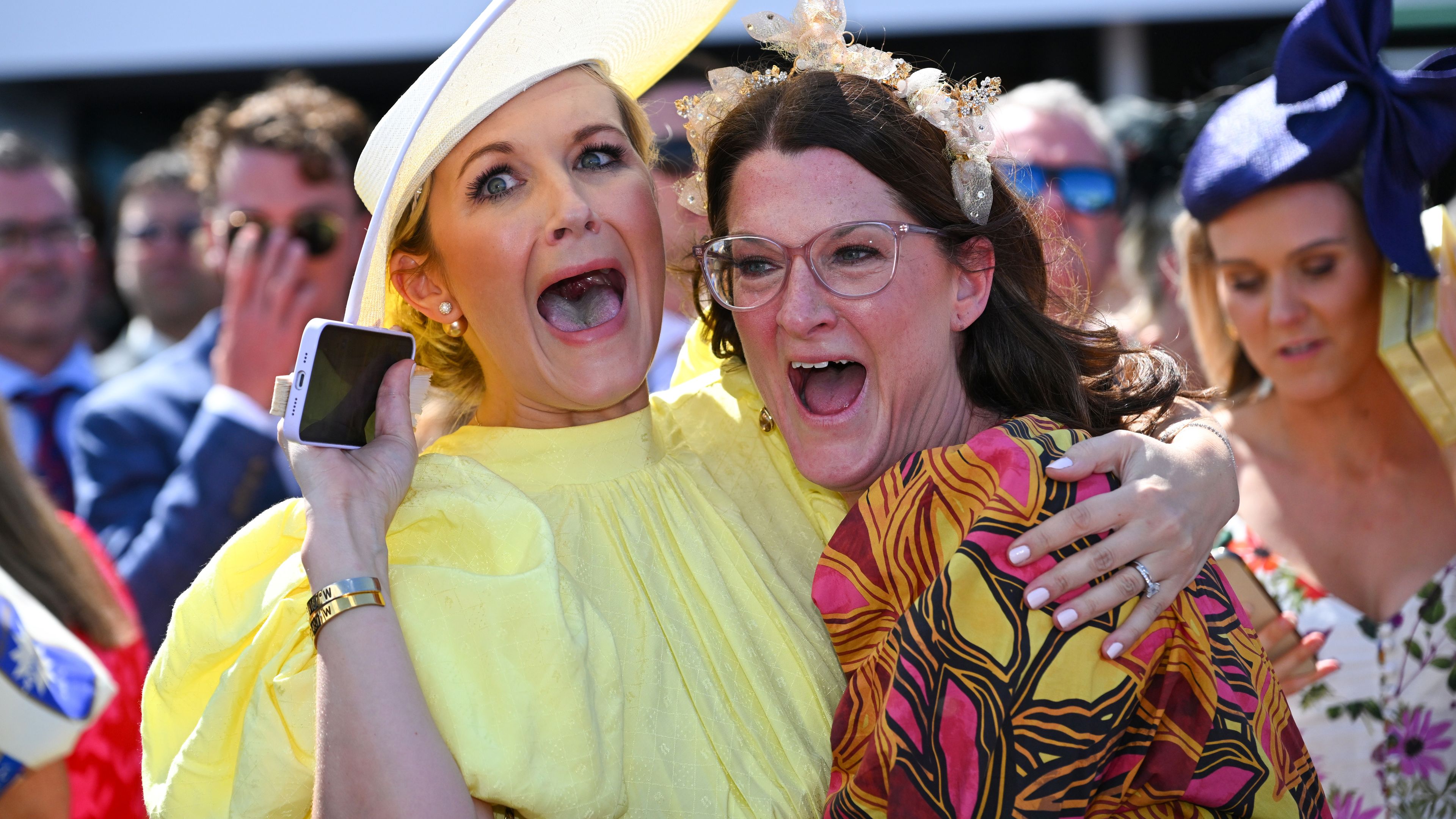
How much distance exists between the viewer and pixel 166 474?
14.0ft

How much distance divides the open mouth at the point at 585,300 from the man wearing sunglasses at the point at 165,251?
421 centimetres

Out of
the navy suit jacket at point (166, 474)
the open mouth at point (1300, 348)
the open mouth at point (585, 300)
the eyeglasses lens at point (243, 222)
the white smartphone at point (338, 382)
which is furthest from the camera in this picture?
the eyeglasses lens at point (243, 222)

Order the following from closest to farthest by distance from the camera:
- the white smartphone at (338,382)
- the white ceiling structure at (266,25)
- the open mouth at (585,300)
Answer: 1. the white smartphone at (338,382)
2. the open mouth at (585,300)
3. the white ceiling structure at (266,25)

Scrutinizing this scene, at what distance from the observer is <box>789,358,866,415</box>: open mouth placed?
237 centimetres

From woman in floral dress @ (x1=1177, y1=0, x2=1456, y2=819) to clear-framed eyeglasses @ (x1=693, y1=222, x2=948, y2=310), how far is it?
1.34 m

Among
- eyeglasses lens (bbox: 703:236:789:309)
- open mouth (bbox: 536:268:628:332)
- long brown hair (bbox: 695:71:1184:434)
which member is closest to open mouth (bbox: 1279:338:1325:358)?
long brown hair (bbox: 695:71:1184:434)

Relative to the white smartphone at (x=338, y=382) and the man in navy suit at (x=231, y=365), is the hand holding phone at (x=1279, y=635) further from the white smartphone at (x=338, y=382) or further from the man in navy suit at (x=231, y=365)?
the man in navy suit at (x=231, y=365)

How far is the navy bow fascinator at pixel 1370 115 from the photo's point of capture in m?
2.98

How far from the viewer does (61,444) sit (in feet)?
16.4

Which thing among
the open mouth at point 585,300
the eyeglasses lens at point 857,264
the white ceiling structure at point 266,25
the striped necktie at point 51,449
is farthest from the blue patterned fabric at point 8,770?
the white ceiling structure at point 266,25

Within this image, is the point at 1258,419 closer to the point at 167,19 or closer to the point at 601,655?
the point at 601,655

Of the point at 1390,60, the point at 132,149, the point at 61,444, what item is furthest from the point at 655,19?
the point at 132,149

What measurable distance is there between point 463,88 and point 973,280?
987mm

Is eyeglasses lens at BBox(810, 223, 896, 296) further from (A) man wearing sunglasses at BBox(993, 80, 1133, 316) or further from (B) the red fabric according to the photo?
(A) man wearing sunglasses at BBox(993, 80, 1133, 316)
